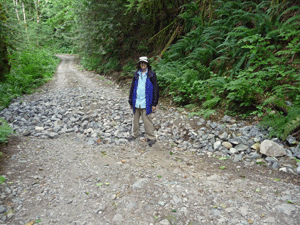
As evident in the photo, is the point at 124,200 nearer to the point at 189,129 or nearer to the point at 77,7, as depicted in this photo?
the point at 189,129

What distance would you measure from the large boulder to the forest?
304 mm

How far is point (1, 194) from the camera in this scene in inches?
124

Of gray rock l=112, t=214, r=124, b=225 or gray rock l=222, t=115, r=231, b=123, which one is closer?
gray rock l=112, t=214, r=124, b=225

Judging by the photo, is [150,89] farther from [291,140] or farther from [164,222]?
[291,140]

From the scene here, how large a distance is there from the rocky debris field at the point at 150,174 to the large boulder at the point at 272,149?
2cm

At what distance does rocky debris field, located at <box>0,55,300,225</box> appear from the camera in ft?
9.20

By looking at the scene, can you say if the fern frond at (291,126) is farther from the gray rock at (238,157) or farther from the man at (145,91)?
the man at (145,91)

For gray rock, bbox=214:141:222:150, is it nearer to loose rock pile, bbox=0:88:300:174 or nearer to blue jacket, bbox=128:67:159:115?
loose rock pile, bbox=0:88:300:174

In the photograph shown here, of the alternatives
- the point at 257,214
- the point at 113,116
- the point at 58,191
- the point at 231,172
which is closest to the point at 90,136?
the point at 113,116

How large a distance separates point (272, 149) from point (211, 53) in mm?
4943

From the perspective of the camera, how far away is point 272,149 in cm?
404

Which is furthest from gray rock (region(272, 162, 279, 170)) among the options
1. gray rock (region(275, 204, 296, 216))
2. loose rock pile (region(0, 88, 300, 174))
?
gray rock (region(275, 204, 296, 216))

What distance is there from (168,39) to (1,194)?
34.9ft

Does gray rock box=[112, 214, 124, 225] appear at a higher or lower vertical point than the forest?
lower
